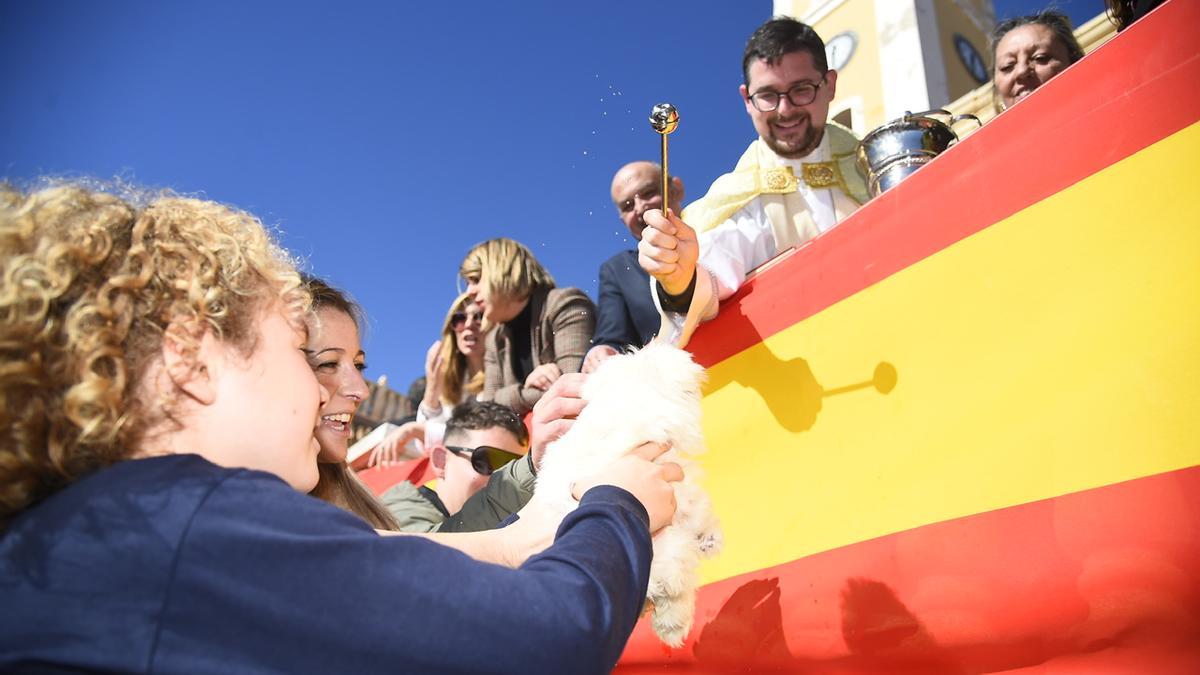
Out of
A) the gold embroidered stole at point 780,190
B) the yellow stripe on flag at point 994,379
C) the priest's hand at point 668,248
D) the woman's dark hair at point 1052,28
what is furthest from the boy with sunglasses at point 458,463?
the woman's dark hair at point 1052,28

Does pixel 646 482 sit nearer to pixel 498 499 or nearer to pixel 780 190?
pixel 498 499

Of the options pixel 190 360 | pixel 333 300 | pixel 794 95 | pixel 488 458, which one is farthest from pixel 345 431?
pixel 794 95

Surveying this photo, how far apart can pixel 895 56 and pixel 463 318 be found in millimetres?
12945

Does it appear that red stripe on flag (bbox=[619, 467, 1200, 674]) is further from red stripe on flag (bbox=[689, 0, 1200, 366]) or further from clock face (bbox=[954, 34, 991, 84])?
clock face (bbox=[954, 34, 991, 84])

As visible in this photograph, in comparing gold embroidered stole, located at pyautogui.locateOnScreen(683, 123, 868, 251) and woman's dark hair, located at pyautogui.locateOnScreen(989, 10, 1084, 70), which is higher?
woman's dark hair, located at pyautogui.locateOnScreen(989, 10, 1084, 70)

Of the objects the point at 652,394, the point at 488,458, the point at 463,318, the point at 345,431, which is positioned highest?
the point at 463,318

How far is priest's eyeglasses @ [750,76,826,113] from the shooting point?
295 centimetres

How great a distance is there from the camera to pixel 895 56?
14641 mm

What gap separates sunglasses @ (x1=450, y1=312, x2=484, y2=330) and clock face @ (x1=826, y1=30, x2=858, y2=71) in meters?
13.2

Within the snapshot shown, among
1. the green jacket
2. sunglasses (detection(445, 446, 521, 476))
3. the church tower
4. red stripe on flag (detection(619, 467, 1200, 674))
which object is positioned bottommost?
red stripe on flag (detection(619, 467, 1200, 674))

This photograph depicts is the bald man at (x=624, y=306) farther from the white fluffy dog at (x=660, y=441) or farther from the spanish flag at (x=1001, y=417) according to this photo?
the white fluffy dog at (x=660, y=441)

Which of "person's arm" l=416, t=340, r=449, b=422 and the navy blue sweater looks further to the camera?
"person's arm" l=416, t=340, r=449, b=422

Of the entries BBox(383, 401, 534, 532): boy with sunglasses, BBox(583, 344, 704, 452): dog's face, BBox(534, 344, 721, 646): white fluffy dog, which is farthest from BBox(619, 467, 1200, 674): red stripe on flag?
BBox(383, 401, 534, 532): boy with sunglasses

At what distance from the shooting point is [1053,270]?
1386 millimetres
